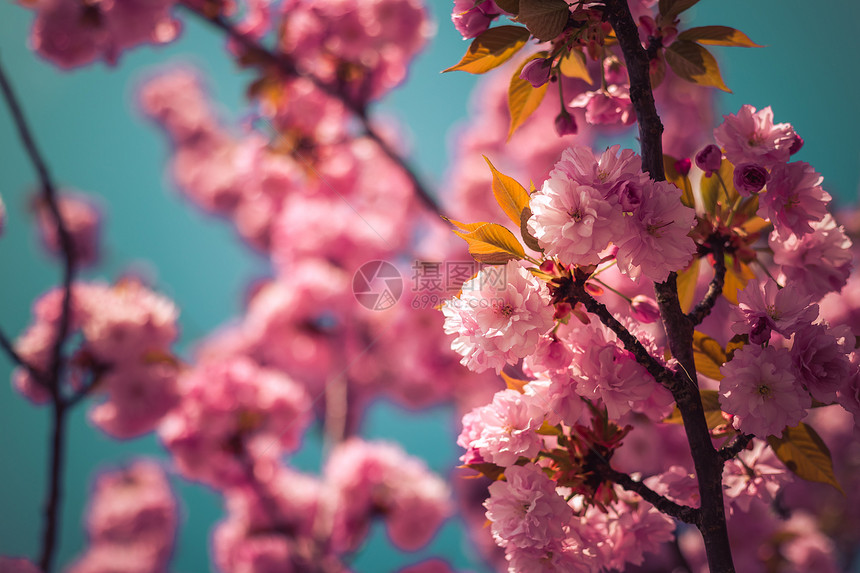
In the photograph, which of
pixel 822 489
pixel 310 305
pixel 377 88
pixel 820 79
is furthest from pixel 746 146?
pixel 822 489

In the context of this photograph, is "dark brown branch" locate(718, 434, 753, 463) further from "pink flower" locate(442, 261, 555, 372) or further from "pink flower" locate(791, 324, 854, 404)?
"pink flower" locate(442, 261, 555, 372)


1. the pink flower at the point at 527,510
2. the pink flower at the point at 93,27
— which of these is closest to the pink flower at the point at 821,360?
the pink flower at the point at 527,510

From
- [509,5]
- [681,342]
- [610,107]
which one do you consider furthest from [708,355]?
[509,5]

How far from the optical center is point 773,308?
0.41 m

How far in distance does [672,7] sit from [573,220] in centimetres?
27

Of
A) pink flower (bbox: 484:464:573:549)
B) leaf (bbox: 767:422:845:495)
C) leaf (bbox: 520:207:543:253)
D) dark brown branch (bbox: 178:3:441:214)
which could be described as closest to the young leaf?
leaf (bbox: 520:207:543:253)

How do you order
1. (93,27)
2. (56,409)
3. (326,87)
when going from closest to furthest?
(56,409) → (93,27) → (326,87)

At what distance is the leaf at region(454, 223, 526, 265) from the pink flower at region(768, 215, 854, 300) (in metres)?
0.28

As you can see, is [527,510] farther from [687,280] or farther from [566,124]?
[566,124]

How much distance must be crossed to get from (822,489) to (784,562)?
2.56 feet

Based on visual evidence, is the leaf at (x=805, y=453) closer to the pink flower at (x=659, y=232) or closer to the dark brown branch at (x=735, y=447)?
the dark brown branch at (x=735, y=447)

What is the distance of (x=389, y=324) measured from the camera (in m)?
1.67

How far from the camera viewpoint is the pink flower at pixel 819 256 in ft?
1.61

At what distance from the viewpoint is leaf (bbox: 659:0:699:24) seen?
464mm
